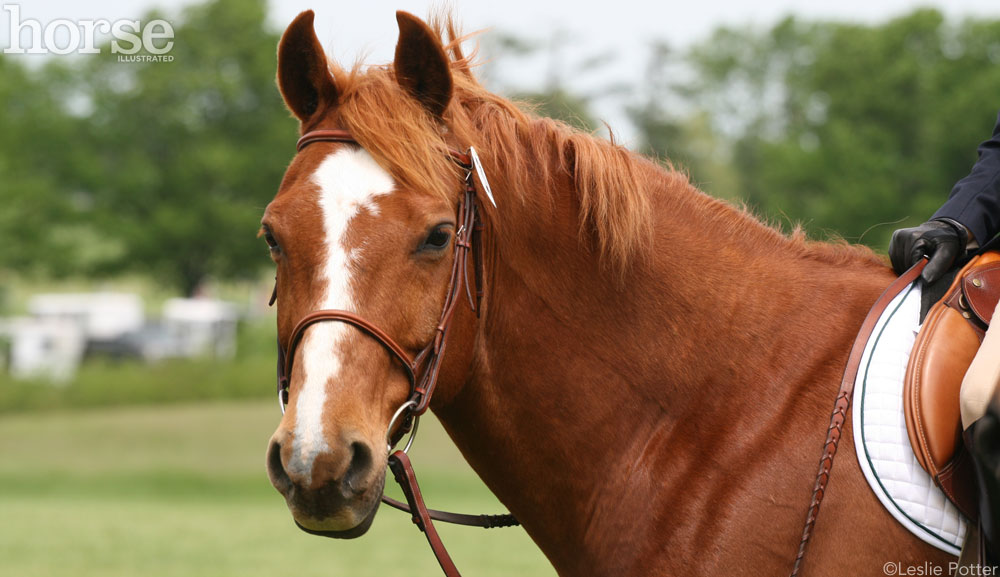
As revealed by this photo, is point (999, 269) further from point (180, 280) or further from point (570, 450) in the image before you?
point (180, 280)

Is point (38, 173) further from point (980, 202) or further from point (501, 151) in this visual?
point (980, 202)

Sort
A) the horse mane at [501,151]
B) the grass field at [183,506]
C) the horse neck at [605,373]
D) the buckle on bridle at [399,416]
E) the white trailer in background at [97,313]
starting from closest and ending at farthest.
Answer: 1. the buckle on bridle at [399,416]
2. the horse mane at [501,151]
3. the horse neck at [605,373]
4. the grass field at [183,506]
5. the white trailer in background at [97,313]

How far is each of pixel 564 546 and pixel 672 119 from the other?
172 feet

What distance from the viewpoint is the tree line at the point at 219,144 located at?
3947 centimetres

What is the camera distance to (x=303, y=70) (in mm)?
2914

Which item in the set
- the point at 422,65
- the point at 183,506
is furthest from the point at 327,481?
the point at 183,506

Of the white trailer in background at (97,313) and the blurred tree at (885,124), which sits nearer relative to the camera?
the blurred tree at (885,124)

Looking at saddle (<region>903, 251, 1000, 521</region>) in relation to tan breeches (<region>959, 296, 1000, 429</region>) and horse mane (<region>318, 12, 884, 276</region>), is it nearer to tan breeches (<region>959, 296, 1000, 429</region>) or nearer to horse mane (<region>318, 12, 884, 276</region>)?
tan breeches (<region>959, 296, 1000, 429</region>)

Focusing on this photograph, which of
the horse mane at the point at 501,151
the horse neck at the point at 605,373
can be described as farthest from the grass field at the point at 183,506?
the horse mane at the point at 501,151

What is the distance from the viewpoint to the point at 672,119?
176ft

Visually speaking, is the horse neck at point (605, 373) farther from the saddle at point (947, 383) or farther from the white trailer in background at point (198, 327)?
the white trailer in background at point (198, 327)

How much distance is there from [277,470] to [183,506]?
15.3 metres

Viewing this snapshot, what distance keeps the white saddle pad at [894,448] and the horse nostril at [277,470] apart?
1551 millimetres

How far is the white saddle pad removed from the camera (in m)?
2.58
